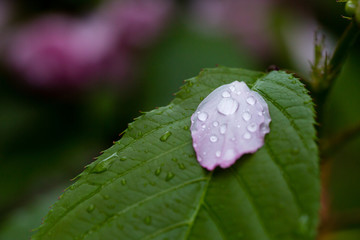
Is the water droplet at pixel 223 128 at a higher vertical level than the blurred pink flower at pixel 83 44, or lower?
higher

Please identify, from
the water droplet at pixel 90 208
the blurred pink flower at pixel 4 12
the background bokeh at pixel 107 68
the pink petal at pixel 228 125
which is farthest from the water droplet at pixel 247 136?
the blurred pink flower at pixel 4 12

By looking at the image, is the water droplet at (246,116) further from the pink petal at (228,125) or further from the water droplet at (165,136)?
the water droplet at (165,136)

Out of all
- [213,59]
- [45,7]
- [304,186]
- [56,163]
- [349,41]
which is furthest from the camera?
[45,7]

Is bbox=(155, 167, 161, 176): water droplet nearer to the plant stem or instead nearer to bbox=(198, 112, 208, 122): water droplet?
bbox=(198, 112, 208, 122): water droplet

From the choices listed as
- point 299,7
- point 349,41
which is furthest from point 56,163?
point 299,7

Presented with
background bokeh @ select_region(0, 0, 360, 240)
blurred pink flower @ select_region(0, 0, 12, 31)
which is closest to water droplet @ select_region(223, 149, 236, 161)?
background bokeh @ select_region(0, 0, 360, 240)

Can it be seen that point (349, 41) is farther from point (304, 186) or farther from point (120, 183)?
point (120, 183)

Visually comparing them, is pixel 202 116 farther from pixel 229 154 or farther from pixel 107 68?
pixel 107 68
